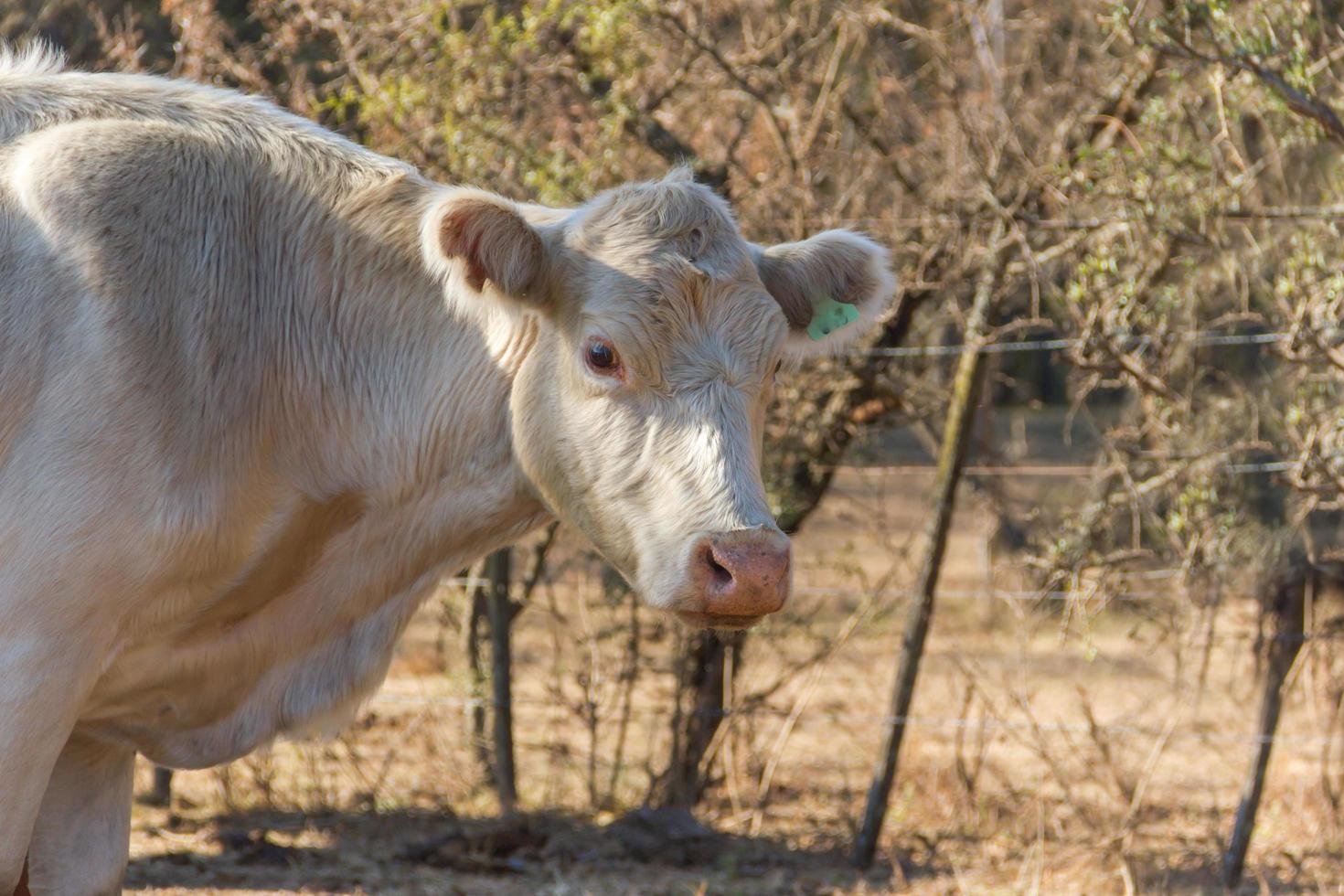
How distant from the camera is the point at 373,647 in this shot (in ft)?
13.0

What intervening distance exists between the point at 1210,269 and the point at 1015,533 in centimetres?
167

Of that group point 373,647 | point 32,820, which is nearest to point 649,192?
point 373,647

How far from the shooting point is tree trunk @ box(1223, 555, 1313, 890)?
597cm

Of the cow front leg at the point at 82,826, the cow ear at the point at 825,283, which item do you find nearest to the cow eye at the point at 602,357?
the cow ear at the point at 825,283

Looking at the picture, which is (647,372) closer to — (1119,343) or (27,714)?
(27,714)

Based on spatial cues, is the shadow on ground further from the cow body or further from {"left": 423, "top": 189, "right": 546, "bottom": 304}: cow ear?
{"left": 423, "top": 189, "right": 546, "bottom": 304}: cow ear

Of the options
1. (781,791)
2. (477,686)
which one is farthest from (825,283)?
(781,791)

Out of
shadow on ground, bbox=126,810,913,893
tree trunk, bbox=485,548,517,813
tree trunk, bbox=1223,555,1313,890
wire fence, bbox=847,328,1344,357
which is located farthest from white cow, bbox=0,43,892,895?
tree trunk, bbox=1223,555,1313,890

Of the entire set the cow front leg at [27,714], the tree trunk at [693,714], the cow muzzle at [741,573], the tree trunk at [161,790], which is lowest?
the tree trunk at [161,790]

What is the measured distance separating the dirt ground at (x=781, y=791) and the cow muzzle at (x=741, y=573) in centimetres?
255

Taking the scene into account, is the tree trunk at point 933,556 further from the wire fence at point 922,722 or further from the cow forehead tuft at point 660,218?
the cow forehead tuft at point 660,218

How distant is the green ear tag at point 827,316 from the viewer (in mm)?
4043

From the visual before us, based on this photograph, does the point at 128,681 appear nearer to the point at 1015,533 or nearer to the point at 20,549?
the point at 20,549

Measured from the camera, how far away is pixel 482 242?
11.7 ft
